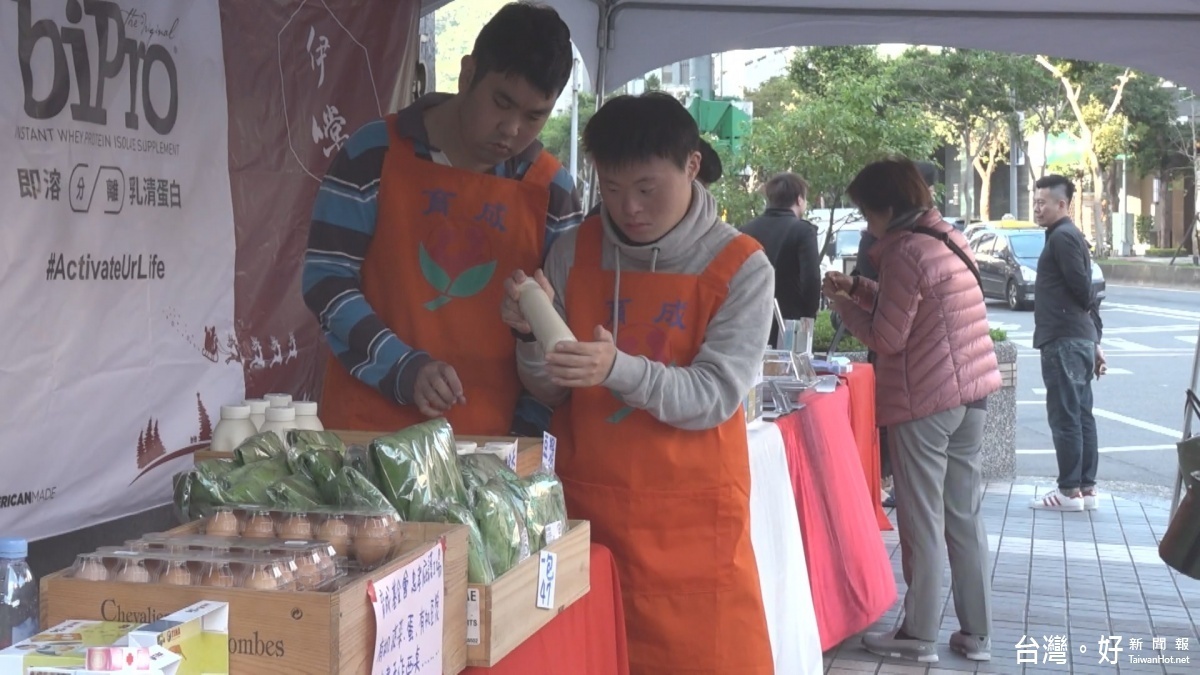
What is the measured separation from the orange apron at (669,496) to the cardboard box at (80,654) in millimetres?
1115

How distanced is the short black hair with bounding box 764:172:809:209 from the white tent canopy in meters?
1.47

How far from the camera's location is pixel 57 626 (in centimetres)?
132

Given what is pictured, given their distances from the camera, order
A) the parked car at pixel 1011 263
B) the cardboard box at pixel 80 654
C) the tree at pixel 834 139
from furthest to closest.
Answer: the parked car at pixel 1011 263, the tree at pixel 834 139, the cardboard box at pixel 80 654

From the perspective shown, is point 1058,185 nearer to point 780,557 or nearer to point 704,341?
point 780,557

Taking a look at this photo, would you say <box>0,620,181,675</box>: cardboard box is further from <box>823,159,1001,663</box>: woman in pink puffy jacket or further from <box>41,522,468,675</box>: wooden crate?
<box>823,159,1001,663</box>: woman in pink puffy jacket

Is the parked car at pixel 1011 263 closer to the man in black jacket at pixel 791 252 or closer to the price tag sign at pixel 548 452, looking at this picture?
the man in black jacket at pixel 791 252

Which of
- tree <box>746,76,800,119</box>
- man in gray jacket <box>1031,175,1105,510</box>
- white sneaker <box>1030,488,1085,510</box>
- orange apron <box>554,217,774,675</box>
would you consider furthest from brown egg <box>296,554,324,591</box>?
tree <box>746,76,800,119</box>

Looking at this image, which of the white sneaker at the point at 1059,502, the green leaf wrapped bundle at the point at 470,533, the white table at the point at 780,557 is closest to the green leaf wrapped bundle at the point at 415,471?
the green leaf wrapped bundle at the point at 470,533

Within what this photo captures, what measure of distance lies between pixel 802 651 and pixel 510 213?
5.70ft

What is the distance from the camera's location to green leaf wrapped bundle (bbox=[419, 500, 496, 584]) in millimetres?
1645

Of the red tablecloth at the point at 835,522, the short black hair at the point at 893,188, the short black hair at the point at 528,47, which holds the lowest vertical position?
the red tablecloth at the point at 835,522

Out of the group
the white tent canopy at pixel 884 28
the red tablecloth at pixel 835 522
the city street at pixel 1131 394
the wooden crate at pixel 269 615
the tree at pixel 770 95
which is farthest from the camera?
the tree at pixel 770 95

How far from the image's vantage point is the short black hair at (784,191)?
23.2ft

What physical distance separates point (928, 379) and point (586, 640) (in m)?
2.56
